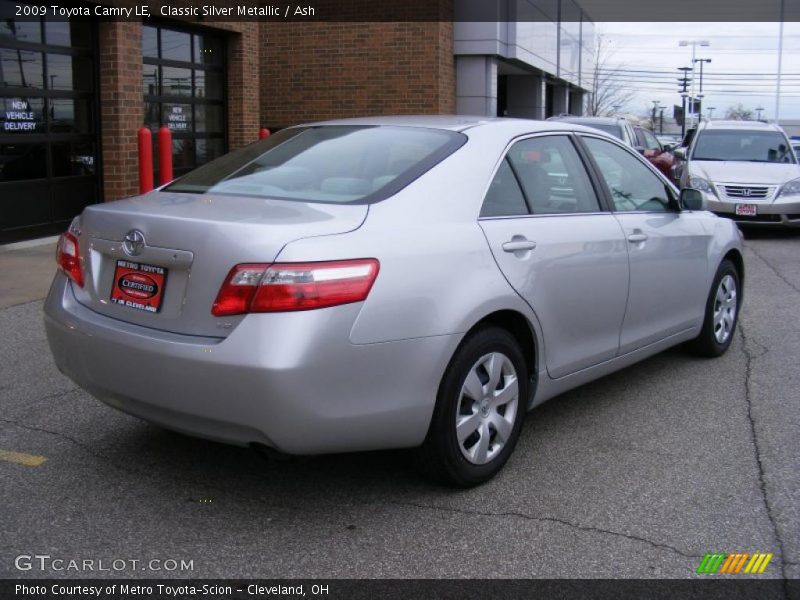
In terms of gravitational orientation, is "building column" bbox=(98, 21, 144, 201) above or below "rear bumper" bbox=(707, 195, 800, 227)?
above

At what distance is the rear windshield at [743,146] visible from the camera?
14.5 metres

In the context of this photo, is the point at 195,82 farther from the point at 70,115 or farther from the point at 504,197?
the point at 504,197

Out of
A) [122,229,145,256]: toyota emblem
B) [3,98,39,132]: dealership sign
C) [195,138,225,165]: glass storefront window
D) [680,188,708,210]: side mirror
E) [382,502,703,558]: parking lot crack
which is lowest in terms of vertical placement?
[382,502,703,558]: parking lot crack

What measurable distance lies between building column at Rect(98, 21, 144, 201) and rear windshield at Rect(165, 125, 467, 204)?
7251 mm

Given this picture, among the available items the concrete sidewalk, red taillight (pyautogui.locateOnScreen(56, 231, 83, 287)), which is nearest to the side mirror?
red taillight (pyautogui.locateOnScreen(56, 231, 83, 287))

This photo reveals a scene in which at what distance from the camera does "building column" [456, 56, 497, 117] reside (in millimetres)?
19781

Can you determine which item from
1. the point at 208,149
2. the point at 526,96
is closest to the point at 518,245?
the point at 208,149

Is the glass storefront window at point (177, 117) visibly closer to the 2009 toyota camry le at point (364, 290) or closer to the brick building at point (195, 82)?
the brick building at point (195, 82)

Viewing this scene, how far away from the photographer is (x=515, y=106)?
27547 mm

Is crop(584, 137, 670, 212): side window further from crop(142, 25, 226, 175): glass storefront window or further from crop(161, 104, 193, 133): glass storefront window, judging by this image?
crop(161, 104, 193, 133): glass storefront window

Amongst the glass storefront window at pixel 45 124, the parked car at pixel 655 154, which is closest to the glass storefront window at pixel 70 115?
the glass storefront window at pixel 45 124

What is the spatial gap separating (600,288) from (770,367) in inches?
83.0

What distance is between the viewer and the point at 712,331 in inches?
242

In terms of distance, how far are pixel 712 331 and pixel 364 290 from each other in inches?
138
